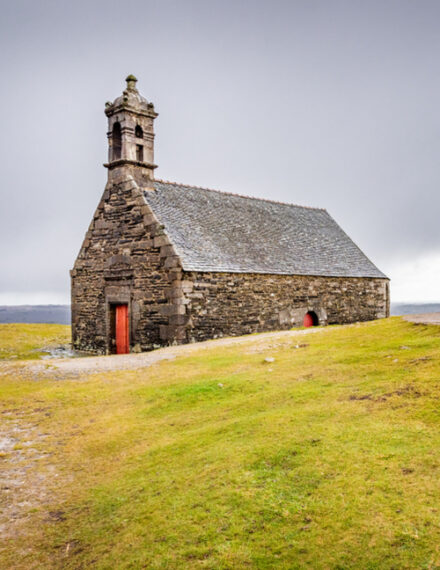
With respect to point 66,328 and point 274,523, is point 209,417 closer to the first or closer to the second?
point 274,523

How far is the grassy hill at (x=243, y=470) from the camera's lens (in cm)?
424

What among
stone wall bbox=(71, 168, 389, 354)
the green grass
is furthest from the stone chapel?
the green grass

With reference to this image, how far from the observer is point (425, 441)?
5398 millimetres

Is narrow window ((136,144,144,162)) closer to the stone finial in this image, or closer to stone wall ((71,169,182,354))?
stone wall ((71,169,182,354))

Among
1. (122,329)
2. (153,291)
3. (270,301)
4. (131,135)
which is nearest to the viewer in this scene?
(153,291)

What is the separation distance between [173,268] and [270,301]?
5548 millimetres

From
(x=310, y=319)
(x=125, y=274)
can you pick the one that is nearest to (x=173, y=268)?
(x=125, y=274)

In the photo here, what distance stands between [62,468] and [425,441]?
4825mm

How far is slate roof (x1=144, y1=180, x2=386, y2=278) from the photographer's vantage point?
20703 mm

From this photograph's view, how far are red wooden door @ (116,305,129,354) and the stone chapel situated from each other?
2.0 inches

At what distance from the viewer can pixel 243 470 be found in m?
5.59

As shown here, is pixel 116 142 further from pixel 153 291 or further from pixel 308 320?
pixel 308 320

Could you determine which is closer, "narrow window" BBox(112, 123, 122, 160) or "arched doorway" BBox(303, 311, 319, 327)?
"narrow window" BBox(112, 123, 122, 160)

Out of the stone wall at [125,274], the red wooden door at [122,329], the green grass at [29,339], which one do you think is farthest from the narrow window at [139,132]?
the green grass at [29,339]
